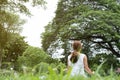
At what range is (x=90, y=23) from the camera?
35.4 metres

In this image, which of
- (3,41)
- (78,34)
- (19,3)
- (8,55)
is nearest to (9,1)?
(19,3)

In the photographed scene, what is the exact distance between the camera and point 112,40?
36.4 m

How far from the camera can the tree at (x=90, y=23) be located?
115 ft

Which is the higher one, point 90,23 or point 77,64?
point 90,23

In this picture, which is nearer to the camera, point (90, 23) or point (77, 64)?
point (77, 64)

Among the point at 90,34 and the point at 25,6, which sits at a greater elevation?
the point at 25,6

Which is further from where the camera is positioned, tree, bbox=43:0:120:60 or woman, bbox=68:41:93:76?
tree, bbox=43:0:120:60

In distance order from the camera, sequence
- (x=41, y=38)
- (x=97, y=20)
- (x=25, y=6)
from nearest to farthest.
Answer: (x=25, y=6) < (x=97, y=20) < (x=41, y=38)

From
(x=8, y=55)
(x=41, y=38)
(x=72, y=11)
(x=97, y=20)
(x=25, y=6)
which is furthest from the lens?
(x=8, y=55)

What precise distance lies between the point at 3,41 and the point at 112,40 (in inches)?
415

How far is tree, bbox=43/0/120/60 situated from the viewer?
34906mm

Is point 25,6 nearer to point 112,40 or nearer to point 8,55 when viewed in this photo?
point 112,40

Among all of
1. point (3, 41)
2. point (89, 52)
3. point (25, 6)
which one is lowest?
point (89, 52)

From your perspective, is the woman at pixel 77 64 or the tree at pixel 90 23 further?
the tree at pixel 90 23
